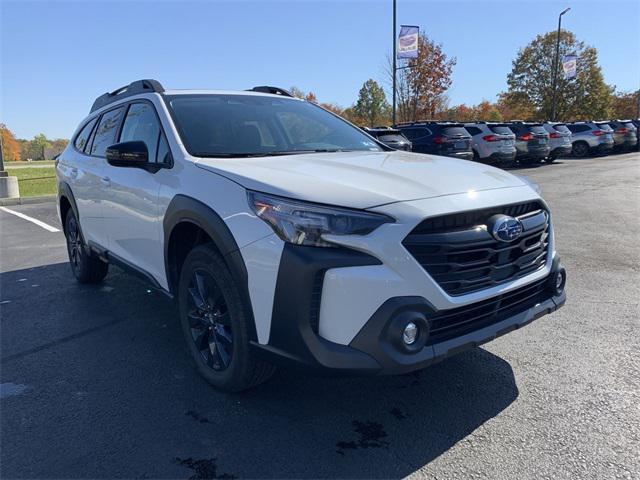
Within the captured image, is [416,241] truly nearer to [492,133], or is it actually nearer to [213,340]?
[213,340]

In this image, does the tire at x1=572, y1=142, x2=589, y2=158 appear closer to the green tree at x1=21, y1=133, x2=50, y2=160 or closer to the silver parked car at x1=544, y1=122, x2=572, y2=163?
the silver parked car at x1=544, y1=122, x2=572, y2=163

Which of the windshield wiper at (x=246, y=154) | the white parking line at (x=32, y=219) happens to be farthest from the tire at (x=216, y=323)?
the white parking line at (x=32, y=219)

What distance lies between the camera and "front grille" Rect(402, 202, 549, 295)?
7.91ft

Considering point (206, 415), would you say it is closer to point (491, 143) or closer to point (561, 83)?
point (491, 143)

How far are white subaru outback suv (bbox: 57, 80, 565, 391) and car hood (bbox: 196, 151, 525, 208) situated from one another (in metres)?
0.01

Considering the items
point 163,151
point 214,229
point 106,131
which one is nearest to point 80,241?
point 106,131

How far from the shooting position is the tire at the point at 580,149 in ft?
89.6

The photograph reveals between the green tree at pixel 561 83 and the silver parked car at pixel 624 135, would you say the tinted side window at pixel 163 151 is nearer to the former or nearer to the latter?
the silver parked car at pixel 624 135

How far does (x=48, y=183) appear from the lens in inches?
724

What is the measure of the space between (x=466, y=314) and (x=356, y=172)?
3.14 feet

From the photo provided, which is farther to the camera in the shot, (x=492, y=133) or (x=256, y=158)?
(x=492, y=133)

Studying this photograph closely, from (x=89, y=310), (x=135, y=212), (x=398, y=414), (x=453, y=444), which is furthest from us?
(x=89, y=310)

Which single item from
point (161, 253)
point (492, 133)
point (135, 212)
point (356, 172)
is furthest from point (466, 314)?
point (492, 133)

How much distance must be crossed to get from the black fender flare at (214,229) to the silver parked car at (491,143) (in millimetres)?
16669
